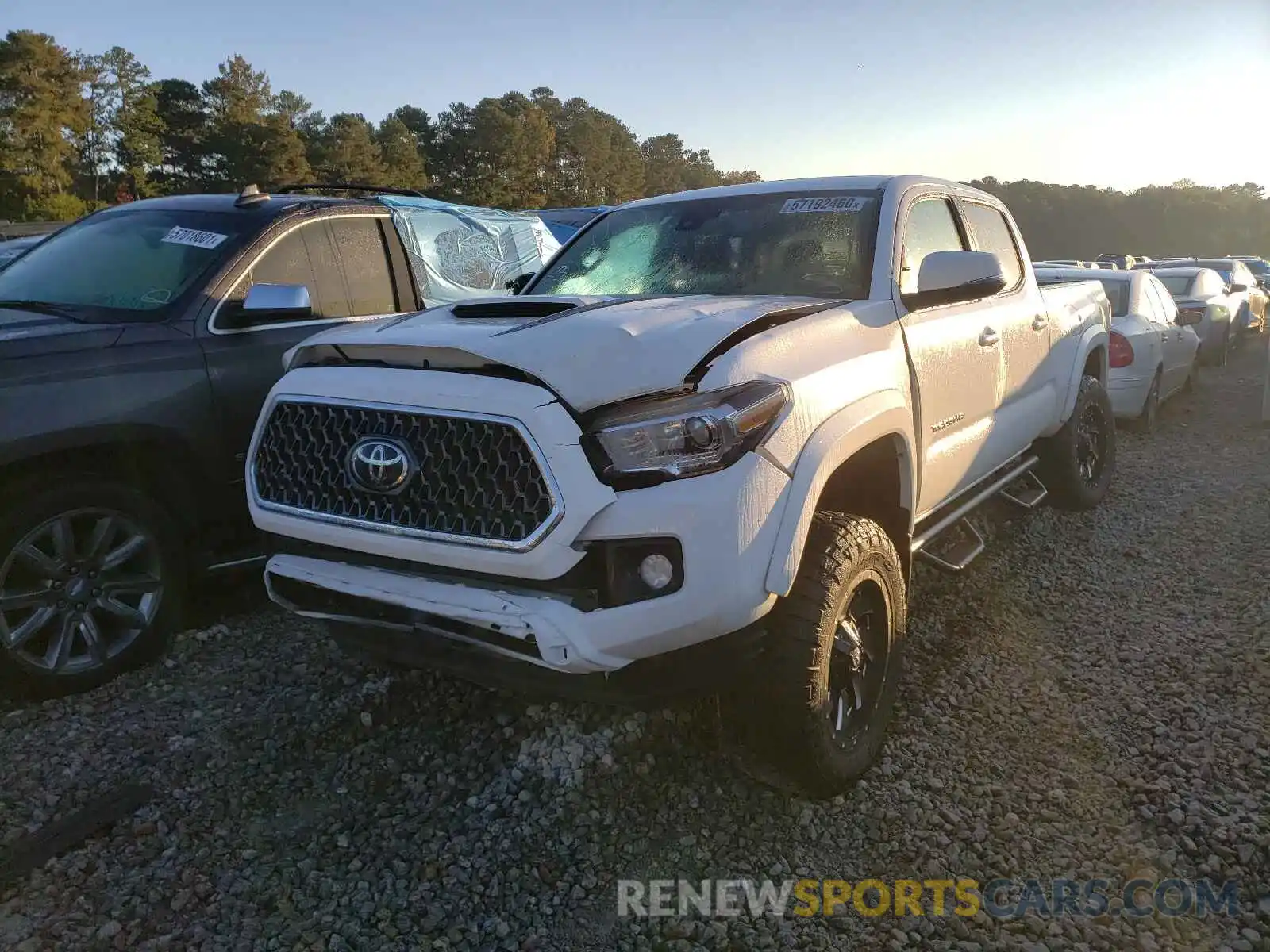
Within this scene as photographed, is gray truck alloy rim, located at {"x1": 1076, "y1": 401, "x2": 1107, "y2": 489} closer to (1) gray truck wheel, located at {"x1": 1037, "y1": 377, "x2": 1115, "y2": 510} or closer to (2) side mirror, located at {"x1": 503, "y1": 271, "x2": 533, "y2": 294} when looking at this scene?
(1) gray truck wheel, located at {"x1": 1037, "y1": 377, "x2": 1115, "y2": 510}

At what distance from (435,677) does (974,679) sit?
215cm

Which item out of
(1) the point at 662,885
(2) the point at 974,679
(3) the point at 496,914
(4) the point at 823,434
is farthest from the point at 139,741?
(2) the point at 974,679

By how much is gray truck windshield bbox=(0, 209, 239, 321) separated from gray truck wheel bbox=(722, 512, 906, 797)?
9.60 feet

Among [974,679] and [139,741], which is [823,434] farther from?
[139,741]

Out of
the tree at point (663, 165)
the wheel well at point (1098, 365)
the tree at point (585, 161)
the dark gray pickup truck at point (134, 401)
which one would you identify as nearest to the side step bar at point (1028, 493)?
the wheel well at point (1098, 365)

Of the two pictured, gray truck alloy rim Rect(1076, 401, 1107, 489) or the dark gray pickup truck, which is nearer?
the dark gray pickup truck

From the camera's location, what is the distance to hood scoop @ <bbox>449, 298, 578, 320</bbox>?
285 cm

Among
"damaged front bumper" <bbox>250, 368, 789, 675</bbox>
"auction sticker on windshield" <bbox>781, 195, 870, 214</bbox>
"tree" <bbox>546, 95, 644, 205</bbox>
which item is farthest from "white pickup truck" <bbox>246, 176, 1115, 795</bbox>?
"tree" <bbox>546, 95, 644, 205</bbox>

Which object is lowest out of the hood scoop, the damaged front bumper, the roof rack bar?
the damaged front bumper

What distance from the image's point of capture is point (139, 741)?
316cm

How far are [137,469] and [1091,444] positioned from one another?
17.8ft

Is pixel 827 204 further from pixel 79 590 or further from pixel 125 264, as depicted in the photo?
pixel 79 590

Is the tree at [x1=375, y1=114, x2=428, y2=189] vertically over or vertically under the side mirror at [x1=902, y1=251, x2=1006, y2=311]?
over

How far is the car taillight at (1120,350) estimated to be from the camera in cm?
784
